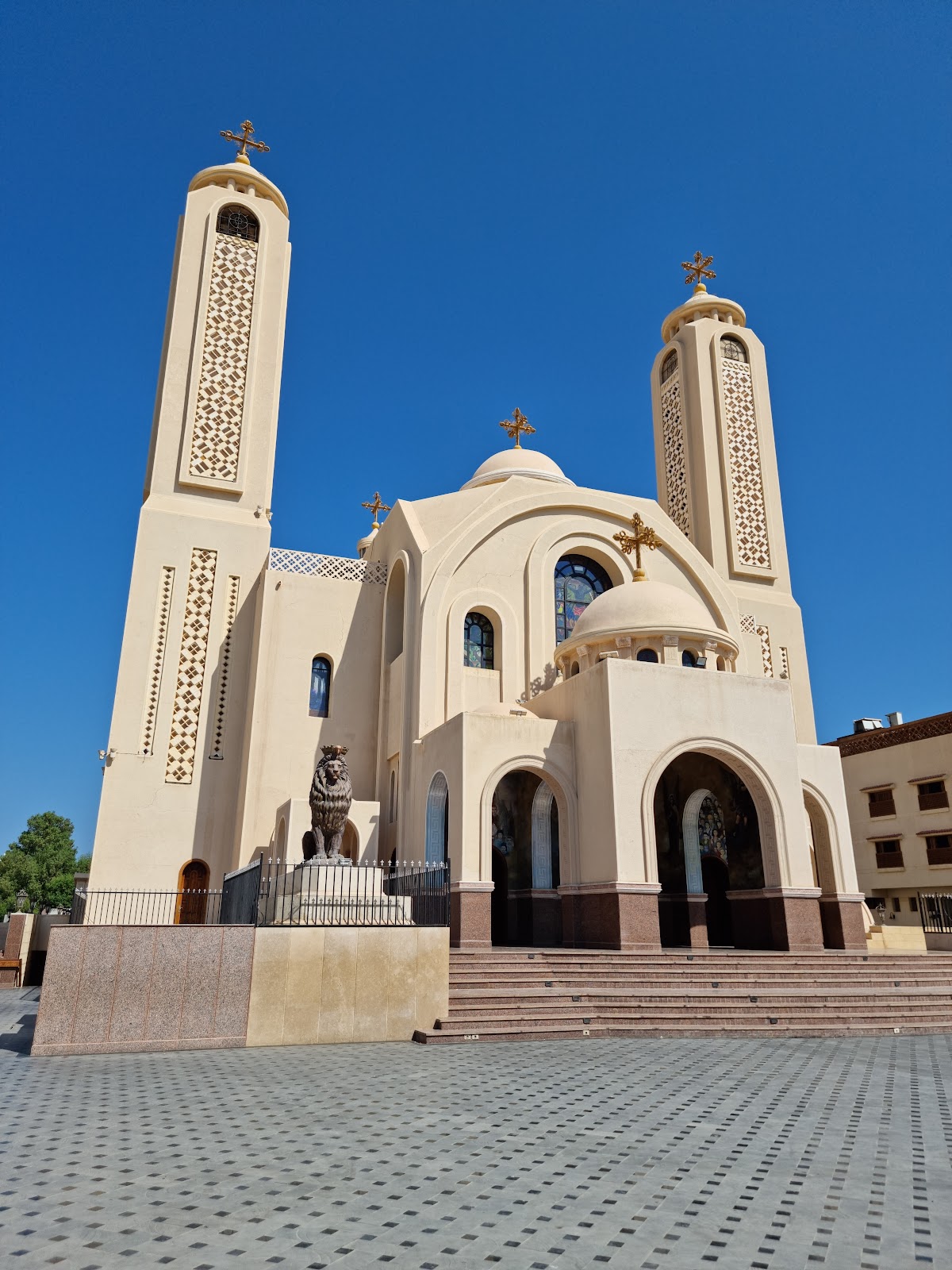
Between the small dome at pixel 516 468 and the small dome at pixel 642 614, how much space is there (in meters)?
6.37

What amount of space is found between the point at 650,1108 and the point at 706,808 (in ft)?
35.0

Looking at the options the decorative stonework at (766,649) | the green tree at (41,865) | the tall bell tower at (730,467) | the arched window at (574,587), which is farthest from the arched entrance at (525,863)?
the green tree at (41,865)

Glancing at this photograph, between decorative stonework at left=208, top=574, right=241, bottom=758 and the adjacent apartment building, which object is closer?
decorative stonework at left=208, top=574, right=241, bottom=758

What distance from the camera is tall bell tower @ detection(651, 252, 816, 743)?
21.2m

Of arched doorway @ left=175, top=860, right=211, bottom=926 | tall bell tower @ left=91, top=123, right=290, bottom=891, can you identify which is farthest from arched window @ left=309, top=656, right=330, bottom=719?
arched doorway @ left=175, top=860, right=211, bottom=926

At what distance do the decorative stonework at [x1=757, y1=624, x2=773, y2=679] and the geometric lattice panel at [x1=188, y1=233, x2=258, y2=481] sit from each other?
1284cm

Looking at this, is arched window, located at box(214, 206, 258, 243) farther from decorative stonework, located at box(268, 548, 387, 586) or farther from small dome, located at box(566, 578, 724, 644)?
small dome, located at box(566, 578, 724, 644)

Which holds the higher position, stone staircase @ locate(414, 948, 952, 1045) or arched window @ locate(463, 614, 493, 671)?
arched window @ locate(463, 614, 493, 671)

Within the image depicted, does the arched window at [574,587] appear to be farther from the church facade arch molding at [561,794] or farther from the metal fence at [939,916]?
the metal fence at [939,916]

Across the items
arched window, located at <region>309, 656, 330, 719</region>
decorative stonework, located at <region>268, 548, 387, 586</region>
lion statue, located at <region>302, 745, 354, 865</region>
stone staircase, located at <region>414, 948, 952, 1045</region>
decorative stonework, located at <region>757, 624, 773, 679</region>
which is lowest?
stone staircase, located at <region>414, 948, 952, 1045</region>

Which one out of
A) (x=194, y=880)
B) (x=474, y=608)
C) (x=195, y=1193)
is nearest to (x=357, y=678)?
(x=474, y=608)

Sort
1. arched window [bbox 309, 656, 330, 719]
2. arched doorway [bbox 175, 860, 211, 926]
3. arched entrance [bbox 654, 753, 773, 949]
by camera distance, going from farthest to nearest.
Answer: arched window [bbox 309, 656, 330, 719] → arched doorway [bbox 175, 860, 211, 926] → arched entrance [bbox 654, 753, 773, 949]

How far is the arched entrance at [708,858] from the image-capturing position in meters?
14.8

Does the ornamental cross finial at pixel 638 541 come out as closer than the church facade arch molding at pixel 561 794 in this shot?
No
